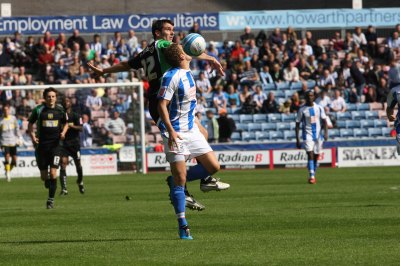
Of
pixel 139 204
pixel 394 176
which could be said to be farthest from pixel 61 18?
pixel 139 204

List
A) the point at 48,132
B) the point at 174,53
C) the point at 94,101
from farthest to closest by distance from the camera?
the point at 94,101 < the point at 48,132 < the point at 174,53

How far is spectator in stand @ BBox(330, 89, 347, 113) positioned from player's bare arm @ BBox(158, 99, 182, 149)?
101 ft

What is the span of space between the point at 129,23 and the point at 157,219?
29.6 metres

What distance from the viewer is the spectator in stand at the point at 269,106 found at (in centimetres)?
4341

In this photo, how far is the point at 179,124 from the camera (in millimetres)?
13805

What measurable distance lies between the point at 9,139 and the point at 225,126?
843 centimetres

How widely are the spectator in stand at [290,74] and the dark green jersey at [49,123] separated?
74.8 feet

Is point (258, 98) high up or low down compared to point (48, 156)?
up

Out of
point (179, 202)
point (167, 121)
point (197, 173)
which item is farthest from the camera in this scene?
point (197, 173)

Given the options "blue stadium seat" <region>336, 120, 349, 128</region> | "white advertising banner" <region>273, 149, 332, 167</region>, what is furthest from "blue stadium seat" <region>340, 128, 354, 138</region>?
"white advertising banner" <region>273, 149, 332, 167</region>

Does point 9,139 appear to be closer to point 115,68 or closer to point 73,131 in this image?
point 73,131

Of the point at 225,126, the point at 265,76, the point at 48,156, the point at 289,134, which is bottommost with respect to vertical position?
the point at 289,134

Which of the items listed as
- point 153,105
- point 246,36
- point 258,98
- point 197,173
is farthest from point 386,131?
point 197,173

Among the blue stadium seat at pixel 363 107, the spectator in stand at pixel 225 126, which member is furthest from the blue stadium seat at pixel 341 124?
the spectator in stand at pixel 225 126
